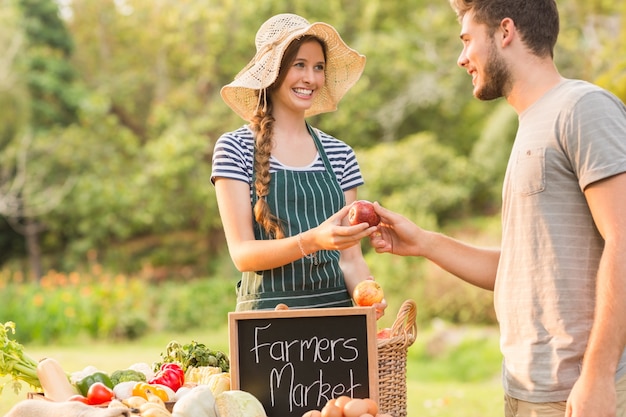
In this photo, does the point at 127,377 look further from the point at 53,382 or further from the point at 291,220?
the point at 291,220

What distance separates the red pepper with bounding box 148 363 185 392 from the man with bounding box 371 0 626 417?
1066 millimetres

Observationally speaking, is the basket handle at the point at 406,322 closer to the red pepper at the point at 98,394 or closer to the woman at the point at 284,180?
the woman at the point at 284,180

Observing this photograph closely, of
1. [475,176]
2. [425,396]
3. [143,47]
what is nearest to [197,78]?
[143,47]

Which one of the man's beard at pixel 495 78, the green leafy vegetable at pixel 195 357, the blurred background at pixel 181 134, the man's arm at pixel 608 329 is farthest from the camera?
the blurred background at pixel 181 134

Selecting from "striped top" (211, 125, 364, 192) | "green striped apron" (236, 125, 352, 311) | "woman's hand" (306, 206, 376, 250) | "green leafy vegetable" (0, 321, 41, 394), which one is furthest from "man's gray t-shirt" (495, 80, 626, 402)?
"green leafy vegetable" (0, 321, 41, 394)

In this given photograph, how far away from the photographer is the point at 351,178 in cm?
341

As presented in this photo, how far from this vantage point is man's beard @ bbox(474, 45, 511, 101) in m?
2.54

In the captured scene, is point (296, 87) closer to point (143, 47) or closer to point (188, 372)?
point (188, 372)

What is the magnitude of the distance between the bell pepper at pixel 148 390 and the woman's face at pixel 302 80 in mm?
1223

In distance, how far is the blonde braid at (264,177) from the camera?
3076 millimetres

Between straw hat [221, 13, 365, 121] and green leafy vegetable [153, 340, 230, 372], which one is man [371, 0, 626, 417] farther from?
green leafy vegetable [153, 340, 230, 372]

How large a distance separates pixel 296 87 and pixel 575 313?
1.42 meters

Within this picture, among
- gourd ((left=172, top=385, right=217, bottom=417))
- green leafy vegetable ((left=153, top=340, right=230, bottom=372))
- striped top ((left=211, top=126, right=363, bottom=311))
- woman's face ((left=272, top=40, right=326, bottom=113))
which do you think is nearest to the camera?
gourd ((left=172, top=385, right=217, bottom=417))

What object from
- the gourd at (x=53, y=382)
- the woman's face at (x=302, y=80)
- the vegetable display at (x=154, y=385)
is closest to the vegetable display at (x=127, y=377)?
the vegetable display at (x=154, y=385)
